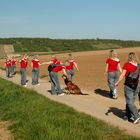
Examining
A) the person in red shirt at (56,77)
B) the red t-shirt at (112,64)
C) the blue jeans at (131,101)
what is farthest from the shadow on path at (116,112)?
the person in red shirt at (56,77)

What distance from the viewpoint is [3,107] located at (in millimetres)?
16359

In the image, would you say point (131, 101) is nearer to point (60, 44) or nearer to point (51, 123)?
point (51, 123)

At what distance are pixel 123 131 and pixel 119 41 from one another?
13395cm

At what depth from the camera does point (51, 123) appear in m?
11.3

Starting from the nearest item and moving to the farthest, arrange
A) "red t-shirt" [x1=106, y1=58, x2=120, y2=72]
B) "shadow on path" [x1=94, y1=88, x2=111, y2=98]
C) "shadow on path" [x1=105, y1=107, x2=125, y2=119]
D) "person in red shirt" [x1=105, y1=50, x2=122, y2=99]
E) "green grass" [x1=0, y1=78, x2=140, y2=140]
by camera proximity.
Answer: "green grass" [x1=0, y1=78, x2=140, y2=140]
"shadow on path" [x1=105, y1=107, x2=125, y2=119]
"person in red shirt" [x1=105, y1=50, x2=122, y2=99]
"red t-shirt" [x1=106, y1=58, x2=120, y2=72]
"shadow on path" [x1=94, y1=88, x2=111, y2=98]

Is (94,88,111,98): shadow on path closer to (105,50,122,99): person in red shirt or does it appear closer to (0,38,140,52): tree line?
(105,50,122,99): person in red shirt

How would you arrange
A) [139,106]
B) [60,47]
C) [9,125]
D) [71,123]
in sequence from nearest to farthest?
[71,123] < [9,125] < [139,106] < [60,47]

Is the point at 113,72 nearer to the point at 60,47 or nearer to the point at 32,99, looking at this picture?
the point at 32,99

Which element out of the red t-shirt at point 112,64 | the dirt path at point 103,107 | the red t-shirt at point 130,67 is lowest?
the dirt path at point 103,107

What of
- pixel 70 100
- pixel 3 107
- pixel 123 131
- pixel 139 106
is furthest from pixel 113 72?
pixel 123 131

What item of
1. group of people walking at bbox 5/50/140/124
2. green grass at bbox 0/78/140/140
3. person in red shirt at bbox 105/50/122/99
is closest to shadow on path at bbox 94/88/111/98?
group of people walking at bbox 5/50/140/124

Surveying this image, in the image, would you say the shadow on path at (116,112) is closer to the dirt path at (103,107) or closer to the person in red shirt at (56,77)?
the dirt path at (103,107)

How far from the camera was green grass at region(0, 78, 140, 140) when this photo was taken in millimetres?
9797

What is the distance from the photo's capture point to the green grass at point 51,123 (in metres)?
9.80
